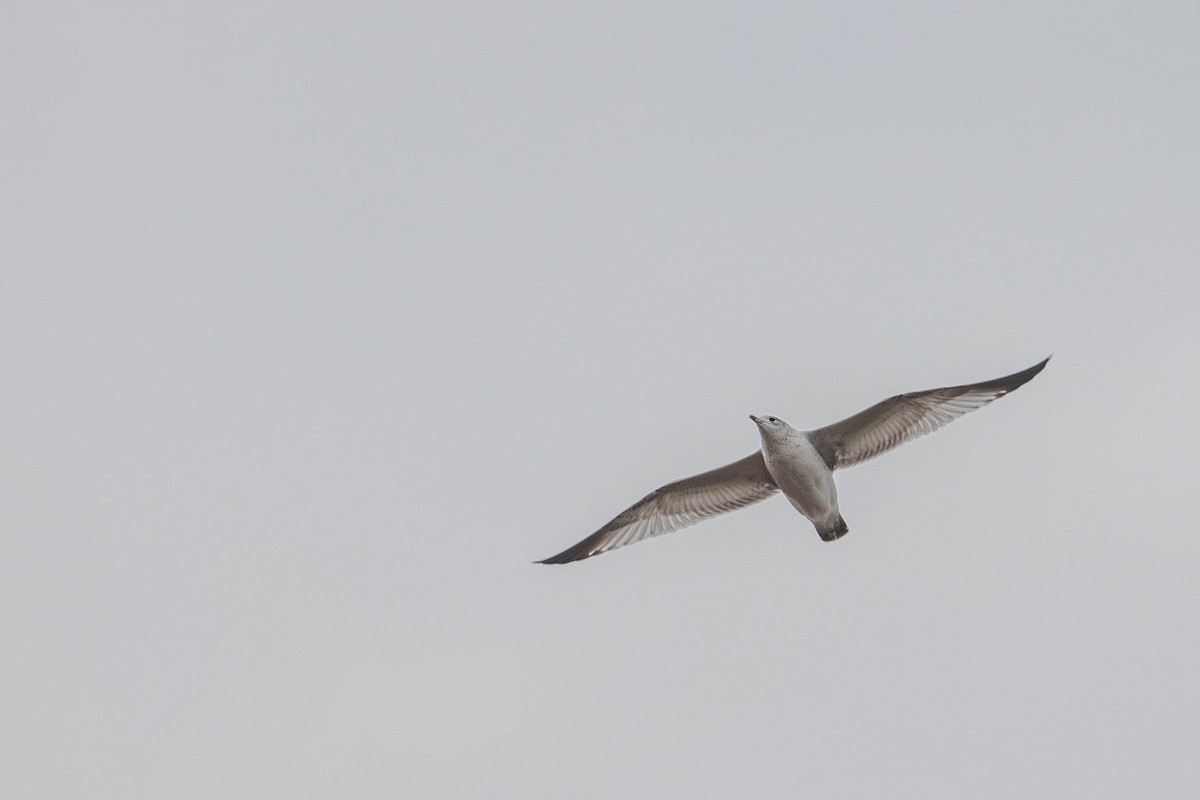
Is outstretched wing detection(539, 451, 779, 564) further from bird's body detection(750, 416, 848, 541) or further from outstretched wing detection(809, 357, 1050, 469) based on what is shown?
outstretched wing detection(809, 357, 1050, 469)

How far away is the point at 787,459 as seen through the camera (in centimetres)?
1825

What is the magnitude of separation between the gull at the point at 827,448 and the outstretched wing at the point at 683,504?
0.06 feet

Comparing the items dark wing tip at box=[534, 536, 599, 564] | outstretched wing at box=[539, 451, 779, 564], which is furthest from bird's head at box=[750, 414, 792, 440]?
dark wing tip at box=[534, 536, 599, 564]

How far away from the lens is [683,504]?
1992 cm

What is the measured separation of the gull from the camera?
18.1 metres

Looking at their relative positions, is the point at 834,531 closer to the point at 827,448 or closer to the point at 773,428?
the point at 827,448

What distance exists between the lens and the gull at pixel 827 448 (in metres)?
18.1

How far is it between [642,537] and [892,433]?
3.79 m

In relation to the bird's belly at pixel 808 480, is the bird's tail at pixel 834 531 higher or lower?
lower

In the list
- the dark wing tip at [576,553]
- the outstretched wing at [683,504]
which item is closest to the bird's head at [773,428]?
the outstretched wing at [683,504]

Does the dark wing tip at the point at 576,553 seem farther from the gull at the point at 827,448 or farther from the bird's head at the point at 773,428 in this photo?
the bird's head at the point at 773,428

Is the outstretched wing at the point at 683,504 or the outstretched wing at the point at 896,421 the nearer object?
the outstretched wing at the point at 896,421

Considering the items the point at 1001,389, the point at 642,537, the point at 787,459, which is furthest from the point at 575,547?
the point at 1001,389

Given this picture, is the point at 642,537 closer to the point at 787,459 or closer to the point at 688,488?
the point at 688,488
